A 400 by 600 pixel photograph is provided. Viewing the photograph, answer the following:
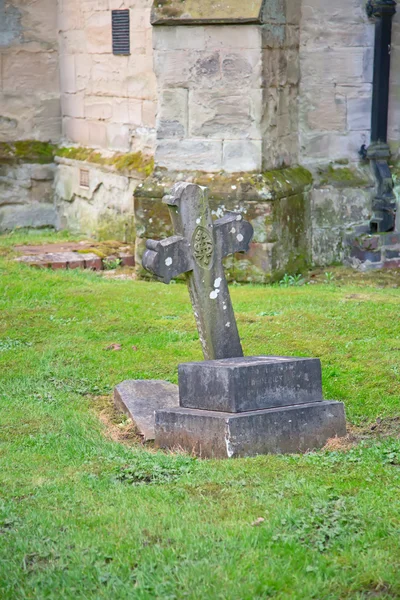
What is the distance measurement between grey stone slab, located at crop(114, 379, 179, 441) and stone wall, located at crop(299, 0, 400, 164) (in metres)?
4.64

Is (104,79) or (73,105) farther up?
(104,79)

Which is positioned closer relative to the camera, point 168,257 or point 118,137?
point 168,257

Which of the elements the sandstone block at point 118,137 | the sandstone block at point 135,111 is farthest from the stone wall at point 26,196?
the sandstone block at point 135,111

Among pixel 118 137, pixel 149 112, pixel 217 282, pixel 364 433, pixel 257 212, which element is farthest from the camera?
pixel 118 137

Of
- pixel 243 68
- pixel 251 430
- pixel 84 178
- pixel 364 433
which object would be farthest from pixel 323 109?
pixel 251 430

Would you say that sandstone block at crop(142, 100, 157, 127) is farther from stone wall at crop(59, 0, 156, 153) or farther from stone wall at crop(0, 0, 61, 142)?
stone wall at crop(0, 0, 61, 142)

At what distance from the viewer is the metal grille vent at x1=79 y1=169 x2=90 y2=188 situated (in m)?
11.8

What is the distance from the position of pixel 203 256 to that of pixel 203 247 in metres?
0.05

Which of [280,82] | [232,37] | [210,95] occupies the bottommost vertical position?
[210,95]

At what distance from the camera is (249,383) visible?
5348mm

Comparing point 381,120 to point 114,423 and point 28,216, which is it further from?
point 114,423

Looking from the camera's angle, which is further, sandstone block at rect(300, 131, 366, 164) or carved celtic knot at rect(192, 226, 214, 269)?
sandstone block at rect(300, 131, 366, 164)

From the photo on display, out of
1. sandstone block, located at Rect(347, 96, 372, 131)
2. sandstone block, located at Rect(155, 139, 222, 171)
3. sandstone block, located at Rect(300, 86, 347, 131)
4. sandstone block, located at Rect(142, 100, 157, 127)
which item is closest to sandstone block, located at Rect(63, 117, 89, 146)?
sandstone block, located at Rect(142, 100, 157, 127)

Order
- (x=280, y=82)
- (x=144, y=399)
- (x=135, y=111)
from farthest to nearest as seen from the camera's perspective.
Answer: (x=135, y=111) → (x=280, y=82) → (x=144, y=399)
